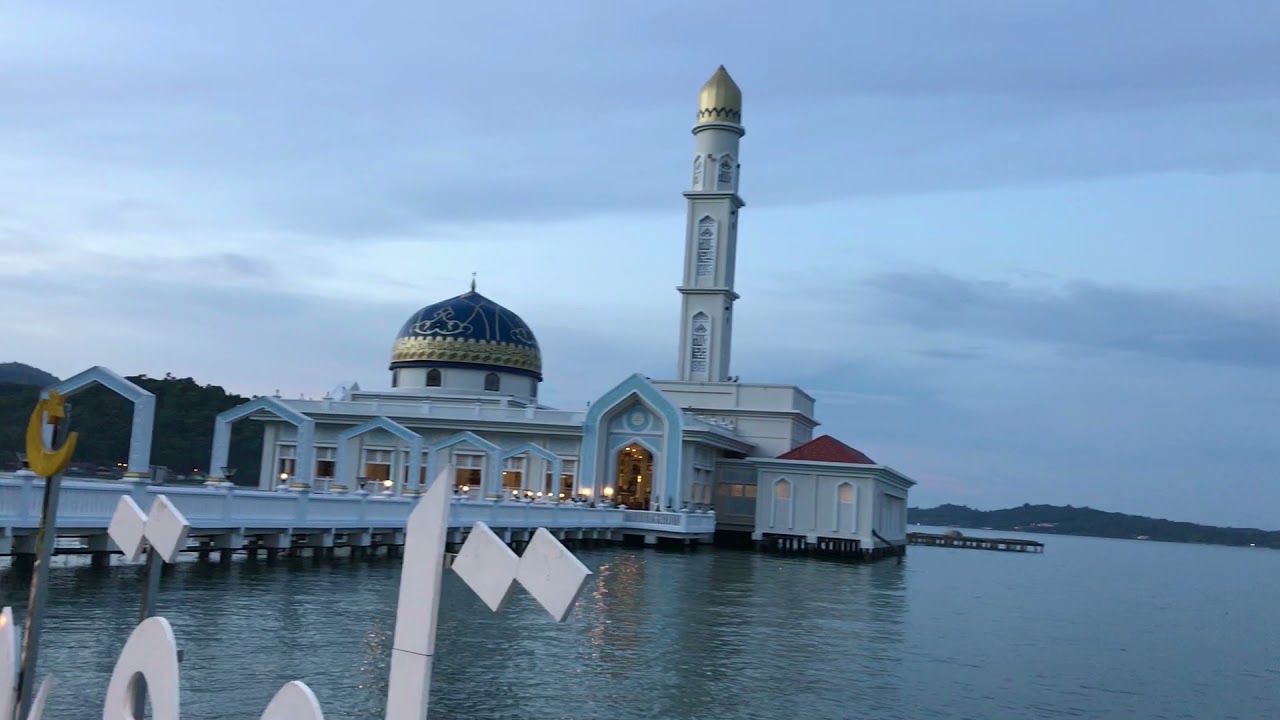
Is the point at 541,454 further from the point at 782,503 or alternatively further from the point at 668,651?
the point at 668,651

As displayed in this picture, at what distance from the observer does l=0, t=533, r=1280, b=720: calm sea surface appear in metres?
13.1

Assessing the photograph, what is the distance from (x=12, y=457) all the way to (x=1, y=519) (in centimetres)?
4420

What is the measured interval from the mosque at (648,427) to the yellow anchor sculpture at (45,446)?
35.9 m

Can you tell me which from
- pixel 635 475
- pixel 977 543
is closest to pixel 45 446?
pixel 635 475

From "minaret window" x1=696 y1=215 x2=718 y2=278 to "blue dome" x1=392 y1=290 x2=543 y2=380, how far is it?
9.06 meters

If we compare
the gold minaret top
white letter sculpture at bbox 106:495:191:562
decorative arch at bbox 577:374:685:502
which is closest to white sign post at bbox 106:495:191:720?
white letter sculpture at bbox 106:495:191:562

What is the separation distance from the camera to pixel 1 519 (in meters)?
18.0

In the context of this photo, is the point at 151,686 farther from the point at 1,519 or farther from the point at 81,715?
the point at 1,519

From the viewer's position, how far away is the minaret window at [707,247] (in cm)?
5541

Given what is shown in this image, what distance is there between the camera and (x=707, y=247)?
55656 mm

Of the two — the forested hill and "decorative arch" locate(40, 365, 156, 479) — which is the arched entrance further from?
"decorative arch" locate(40, 365, 156, 479)

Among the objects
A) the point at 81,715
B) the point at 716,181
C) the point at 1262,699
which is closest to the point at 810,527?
the point at 716,181

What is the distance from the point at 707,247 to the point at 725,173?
343 centimetres

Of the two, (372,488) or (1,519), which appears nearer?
(1,519)
